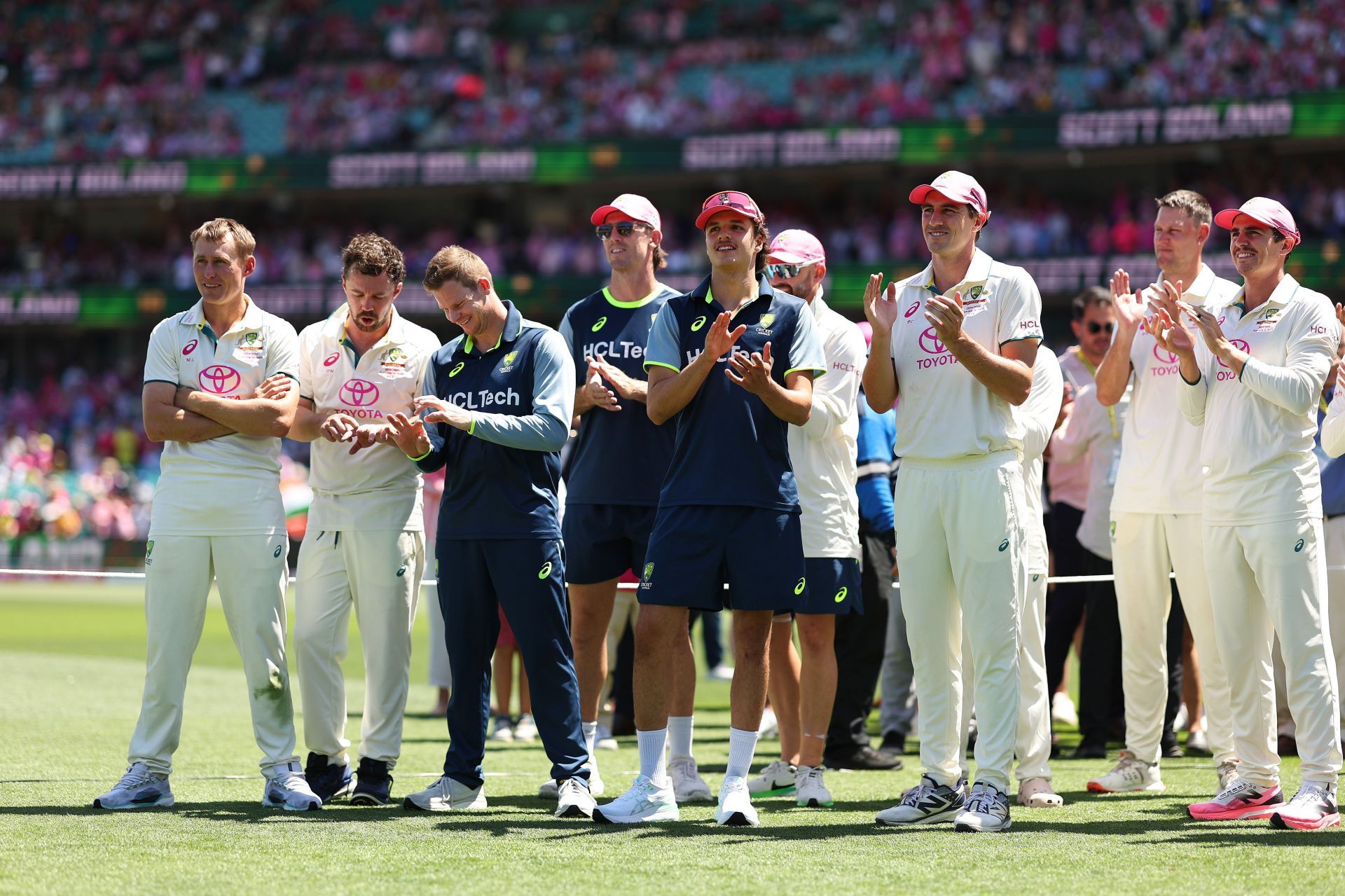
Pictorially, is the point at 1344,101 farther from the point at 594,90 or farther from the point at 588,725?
the point at 588,725

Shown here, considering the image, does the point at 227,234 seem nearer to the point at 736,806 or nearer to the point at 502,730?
the point at 736,806

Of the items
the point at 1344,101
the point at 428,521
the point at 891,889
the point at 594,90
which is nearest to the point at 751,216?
the point at 891,889

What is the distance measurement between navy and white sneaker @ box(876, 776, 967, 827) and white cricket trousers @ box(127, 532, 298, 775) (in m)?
2.67

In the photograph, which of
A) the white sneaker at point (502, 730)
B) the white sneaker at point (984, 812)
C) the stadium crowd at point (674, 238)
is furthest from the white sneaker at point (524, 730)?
the stadium crowd at point (674, 238)

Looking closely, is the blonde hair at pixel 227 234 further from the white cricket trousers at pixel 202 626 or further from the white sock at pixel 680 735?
the white sock at pixel 680 735

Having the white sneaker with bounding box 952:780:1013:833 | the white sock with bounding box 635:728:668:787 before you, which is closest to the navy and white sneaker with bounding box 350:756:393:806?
the white sock with bounding box 635:728:668:787

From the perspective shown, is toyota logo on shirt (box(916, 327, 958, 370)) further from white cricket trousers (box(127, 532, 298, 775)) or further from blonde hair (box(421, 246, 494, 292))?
white cricket trousers (box(127, 532, 298, 775))

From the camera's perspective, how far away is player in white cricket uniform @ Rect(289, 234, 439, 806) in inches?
275

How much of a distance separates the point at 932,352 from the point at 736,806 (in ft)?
6.69

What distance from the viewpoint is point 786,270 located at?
7.60 m

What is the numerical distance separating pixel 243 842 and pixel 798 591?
2.37m

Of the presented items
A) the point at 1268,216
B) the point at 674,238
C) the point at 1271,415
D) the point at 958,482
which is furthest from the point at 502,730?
the point at 674,238

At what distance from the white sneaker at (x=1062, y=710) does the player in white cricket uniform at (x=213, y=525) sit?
18.0ft

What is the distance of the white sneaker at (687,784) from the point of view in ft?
23.2
